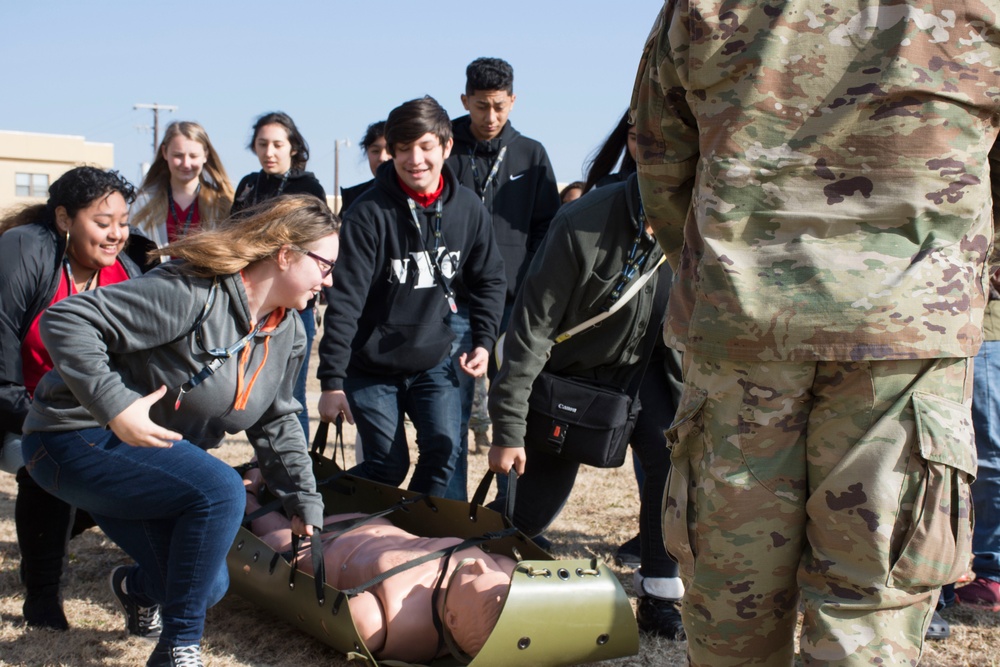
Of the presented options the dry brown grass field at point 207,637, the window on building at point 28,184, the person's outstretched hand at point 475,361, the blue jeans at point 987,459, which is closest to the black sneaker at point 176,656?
the dry brown grass field at point 207,637

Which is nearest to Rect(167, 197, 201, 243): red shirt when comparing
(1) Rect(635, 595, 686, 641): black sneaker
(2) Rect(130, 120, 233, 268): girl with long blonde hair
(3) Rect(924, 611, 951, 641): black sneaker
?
(2) Rect(130, 120, 233, 268): girl with long blonde hair

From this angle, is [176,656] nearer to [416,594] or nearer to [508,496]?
[416,594]

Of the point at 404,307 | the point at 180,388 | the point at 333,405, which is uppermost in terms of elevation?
the point at 404,307

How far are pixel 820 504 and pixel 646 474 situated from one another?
66.0 inches

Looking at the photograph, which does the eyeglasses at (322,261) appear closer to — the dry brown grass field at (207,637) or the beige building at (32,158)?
the dry brown grass field at (207,637)

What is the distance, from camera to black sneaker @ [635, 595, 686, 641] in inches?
141

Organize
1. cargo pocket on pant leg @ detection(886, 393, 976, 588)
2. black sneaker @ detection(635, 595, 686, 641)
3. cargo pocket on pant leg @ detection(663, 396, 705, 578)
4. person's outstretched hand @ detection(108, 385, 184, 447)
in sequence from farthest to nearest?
black sneaker @ detection(635, 595, 686, 641)
person's outstretched hand @ detection(108, 385, 184, 447)
cargo pocket on pant leg @ detection(663, 396, 705, 578)
cargo pocket on pant leg @ detection(886, 393, 976, 588)

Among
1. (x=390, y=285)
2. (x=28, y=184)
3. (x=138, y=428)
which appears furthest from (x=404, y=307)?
(x=28, y=184)

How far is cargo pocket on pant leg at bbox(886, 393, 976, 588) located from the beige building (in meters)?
48.7

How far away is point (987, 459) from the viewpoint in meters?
3.86

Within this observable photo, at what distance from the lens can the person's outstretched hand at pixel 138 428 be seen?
9.00 feet

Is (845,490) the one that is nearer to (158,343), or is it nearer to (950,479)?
(950,479)

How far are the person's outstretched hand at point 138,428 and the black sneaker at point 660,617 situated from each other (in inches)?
69.9

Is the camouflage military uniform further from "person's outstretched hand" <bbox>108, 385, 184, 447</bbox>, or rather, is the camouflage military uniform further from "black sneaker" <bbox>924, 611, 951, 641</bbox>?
"black sneaker" <bbox>924, 611, 951, 641</bbox>
